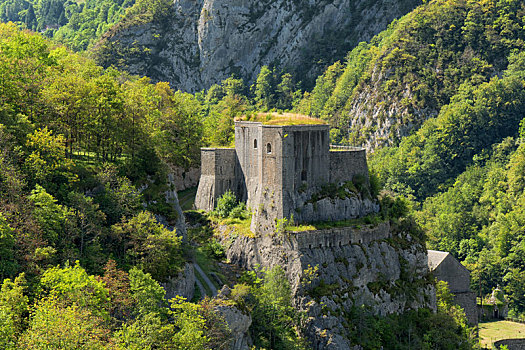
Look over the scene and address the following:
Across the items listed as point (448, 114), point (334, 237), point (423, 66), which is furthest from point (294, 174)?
point (423, 66)

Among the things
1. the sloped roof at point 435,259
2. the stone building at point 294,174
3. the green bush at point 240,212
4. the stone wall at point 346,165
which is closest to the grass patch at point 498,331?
the sloped roof at point 435,259

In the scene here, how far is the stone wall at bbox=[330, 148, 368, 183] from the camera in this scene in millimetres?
85562

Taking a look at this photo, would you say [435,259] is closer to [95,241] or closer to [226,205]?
[226,205]

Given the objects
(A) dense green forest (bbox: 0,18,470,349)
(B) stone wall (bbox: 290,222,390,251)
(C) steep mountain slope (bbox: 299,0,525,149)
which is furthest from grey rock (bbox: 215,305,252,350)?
(C) steep mountain slope (bbox: 299,0,525,149)

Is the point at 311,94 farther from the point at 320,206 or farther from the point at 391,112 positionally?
the point at 320,206

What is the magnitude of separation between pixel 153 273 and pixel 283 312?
44.8 feet

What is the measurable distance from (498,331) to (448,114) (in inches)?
2735

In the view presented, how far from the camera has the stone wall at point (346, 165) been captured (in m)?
85.6

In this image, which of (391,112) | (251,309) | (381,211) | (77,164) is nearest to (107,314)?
(251,309)

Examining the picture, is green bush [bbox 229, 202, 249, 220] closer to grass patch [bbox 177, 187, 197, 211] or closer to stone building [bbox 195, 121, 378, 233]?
stone building [bbox 195, 121, 378, 233]

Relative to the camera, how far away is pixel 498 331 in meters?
101

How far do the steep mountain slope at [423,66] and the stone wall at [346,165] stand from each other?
83.7 m

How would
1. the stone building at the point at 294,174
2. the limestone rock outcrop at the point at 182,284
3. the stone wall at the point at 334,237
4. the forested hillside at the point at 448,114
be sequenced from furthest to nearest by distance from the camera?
the forested hillside at the point at 448,114
the stone building at the point at 294,174
the stone wall at the point at 334,237
the limestone rock outcrop at the point at 182,284

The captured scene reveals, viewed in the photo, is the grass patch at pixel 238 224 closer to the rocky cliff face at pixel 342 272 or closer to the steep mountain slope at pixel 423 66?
the rocky cliff face at pixel 342 272
